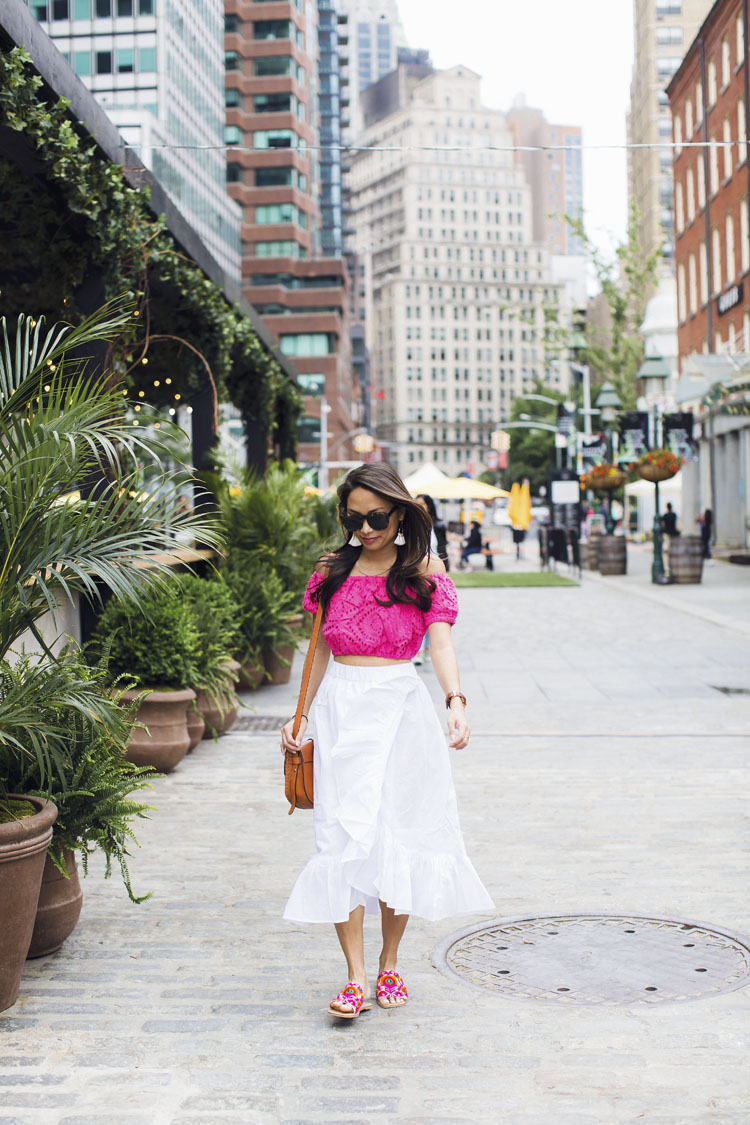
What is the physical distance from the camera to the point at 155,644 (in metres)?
8.75

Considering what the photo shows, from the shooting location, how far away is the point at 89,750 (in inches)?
199

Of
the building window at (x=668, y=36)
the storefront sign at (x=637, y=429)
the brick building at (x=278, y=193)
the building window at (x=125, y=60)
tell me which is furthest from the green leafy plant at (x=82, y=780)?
the building window at (x=668, y=36)

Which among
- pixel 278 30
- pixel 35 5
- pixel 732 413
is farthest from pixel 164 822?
pixel 278 30

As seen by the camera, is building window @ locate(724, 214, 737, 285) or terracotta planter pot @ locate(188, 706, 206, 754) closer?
terracotta planter pot @ locate(188, 706, 206, 754)

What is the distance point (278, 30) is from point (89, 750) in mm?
102562

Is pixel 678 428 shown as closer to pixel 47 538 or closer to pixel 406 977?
pixel 406 977

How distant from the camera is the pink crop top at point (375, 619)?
14.7ft

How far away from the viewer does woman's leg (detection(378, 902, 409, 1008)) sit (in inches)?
177

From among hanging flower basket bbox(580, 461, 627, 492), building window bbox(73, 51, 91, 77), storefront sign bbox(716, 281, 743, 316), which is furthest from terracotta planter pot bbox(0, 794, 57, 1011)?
building window bbox(73, 51, 91, 77)

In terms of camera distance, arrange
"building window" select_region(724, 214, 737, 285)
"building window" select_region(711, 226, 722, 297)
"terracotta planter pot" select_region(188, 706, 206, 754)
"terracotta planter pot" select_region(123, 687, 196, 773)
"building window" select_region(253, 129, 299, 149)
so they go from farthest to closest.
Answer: "building window" select_region(253, 129, 299, 149)
"building window" select_region(711, 226, 722, 297)
"building window" select_region(724, 214, 737, 285)
"terracotta planter pot" select_region(188, 706, 206, 754)
"terracotta planter pot" select_region(123, 687, 196, 773)

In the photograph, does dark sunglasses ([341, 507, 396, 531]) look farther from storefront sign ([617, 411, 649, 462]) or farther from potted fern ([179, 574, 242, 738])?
storefront sign ([617, 411, 649, 462])

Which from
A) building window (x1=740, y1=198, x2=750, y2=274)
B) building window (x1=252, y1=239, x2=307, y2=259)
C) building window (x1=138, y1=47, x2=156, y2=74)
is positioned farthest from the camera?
building window (x1=252, y1=239, x2=307, y2=259)

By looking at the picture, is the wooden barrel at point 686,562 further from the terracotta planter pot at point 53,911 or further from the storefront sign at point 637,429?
the terracotta planter pot at point 53,911

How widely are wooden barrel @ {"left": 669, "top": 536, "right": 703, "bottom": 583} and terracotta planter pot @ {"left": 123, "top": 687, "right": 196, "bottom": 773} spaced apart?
2097cm
